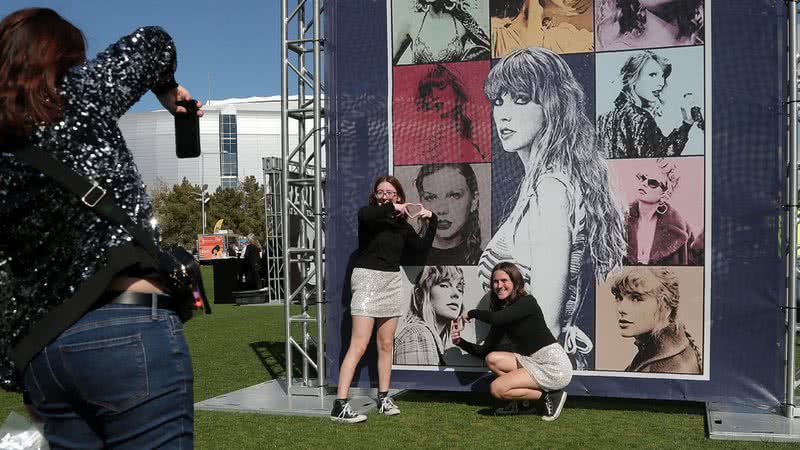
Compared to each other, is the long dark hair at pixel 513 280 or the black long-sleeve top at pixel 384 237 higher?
the black long-sleeve top at pixel 384 237

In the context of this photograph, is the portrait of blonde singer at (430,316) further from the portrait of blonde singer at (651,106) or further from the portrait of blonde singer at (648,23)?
the portrait of blonde singer at (648,23)

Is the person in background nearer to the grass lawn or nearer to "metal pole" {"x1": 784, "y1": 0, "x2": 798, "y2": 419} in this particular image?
the grass lawn

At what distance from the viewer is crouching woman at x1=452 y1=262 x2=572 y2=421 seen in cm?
585

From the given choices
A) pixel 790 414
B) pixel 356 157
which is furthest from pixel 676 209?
pixel 356 157

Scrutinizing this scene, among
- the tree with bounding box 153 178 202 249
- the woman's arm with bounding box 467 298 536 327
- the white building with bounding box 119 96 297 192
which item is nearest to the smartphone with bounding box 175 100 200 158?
the woman's arm with bounding box 467 298 536 327

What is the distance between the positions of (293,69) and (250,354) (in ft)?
14.0

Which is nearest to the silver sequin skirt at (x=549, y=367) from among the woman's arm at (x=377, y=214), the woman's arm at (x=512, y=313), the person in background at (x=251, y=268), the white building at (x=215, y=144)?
the woman's arm at (x=512, y=313)

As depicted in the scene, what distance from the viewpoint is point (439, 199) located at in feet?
20.7

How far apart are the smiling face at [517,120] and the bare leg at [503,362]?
4.89ft

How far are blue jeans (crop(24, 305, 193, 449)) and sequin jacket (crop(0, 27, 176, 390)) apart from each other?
0.08 metres

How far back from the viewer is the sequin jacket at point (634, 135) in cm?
579

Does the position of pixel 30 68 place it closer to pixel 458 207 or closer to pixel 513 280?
pixel 513 280

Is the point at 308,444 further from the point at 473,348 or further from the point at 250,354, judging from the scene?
→ the point at 250,354

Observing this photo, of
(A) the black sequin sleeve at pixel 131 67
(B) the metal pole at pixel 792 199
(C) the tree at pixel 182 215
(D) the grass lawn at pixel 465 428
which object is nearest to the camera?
(A) the black sequin sleeve at pixel 131 67
